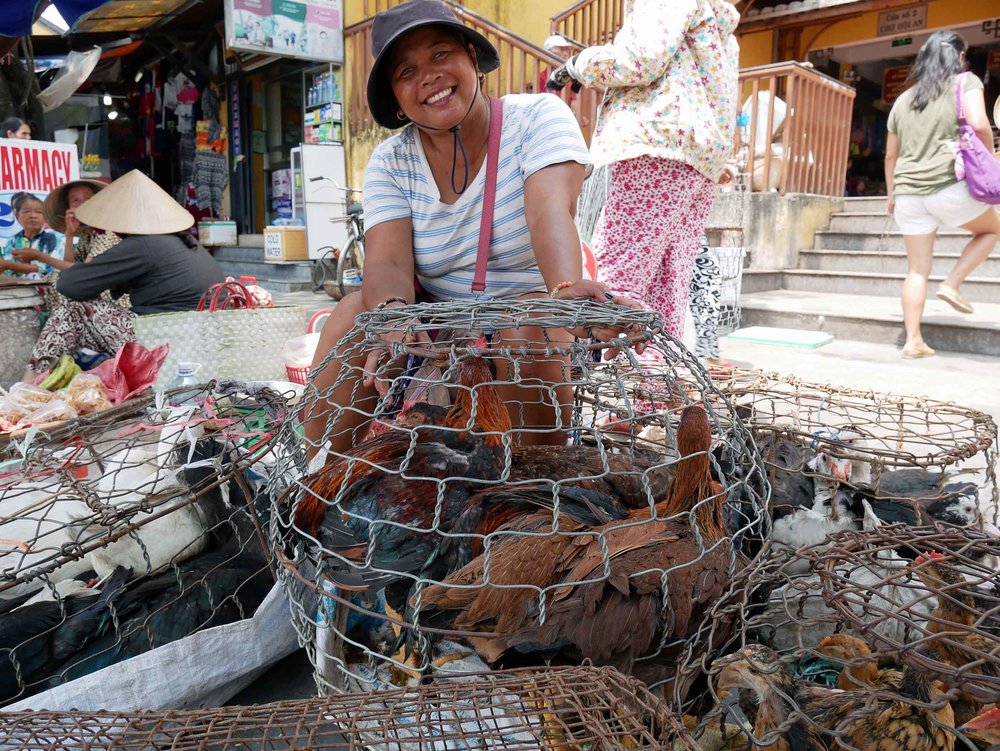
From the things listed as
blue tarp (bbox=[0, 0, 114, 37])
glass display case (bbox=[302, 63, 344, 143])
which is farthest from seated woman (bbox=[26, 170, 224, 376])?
glass display case (bbox=[302, 63, 344, 143])

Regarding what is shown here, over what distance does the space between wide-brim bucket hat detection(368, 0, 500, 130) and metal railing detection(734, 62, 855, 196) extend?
6.19 metres

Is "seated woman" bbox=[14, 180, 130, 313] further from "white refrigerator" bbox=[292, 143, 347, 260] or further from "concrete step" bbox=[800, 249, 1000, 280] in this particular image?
"concrete step" bbox=[800, 249, 1000, 280]

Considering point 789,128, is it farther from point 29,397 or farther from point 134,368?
point 29,397

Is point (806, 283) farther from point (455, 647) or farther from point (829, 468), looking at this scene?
point (455, 647)

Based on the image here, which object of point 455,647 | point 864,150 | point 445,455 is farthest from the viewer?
point 864,150

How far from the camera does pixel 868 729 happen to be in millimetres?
1090

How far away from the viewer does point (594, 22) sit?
9438 mm

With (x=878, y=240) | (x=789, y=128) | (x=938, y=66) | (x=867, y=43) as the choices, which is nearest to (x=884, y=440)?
(x=938, y=66)

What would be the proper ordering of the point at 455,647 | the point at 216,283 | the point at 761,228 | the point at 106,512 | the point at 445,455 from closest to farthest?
1. the point at 455,647
2. the point at 445,455
3. the point at 106,512
4. the point at 216,283
5. the point at 761,228

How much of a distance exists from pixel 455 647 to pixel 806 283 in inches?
279

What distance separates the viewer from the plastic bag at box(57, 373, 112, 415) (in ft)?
9.77

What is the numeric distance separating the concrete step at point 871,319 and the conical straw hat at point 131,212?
4.76m

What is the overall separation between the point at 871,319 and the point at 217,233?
9648mm

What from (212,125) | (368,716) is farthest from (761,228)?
(212,125)
